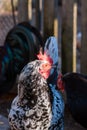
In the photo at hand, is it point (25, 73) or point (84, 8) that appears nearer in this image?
point (25, 73)

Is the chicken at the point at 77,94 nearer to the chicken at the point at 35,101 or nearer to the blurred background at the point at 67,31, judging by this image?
the blurred background at the point at 67,31

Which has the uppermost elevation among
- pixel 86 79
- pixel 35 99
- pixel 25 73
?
pixel 25 73

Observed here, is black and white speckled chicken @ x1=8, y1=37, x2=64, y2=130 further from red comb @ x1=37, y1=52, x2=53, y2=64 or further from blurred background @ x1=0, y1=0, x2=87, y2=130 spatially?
blurred background @ x1=0, y1=0, x2=87, y2=130

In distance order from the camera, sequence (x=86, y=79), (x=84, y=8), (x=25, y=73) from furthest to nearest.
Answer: (x=84, y=8) < (x=86, y=79) < (x=25, y=73)

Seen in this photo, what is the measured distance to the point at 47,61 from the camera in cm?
295

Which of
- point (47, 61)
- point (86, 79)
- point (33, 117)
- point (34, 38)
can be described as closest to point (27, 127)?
point (33, 117)

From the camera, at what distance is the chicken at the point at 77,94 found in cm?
402

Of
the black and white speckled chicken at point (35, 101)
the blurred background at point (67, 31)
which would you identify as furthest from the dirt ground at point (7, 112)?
the black and white speckled chicken at point (35, 101)

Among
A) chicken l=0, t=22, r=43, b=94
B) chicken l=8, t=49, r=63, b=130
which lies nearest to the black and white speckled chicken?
chicken l=8, t=49, r=63, b=130

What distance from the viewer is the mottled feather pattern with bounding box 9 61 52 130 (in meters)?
2.86

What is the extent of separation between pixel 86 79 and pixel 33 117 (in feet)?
4.76

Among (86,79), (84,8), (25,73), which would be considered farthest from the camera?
(84,8)

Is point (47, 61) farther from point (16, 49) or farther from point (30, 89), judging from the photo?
point (16, 49)

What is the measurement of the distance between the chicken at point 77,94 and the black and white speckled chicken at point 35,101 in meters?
1.08
